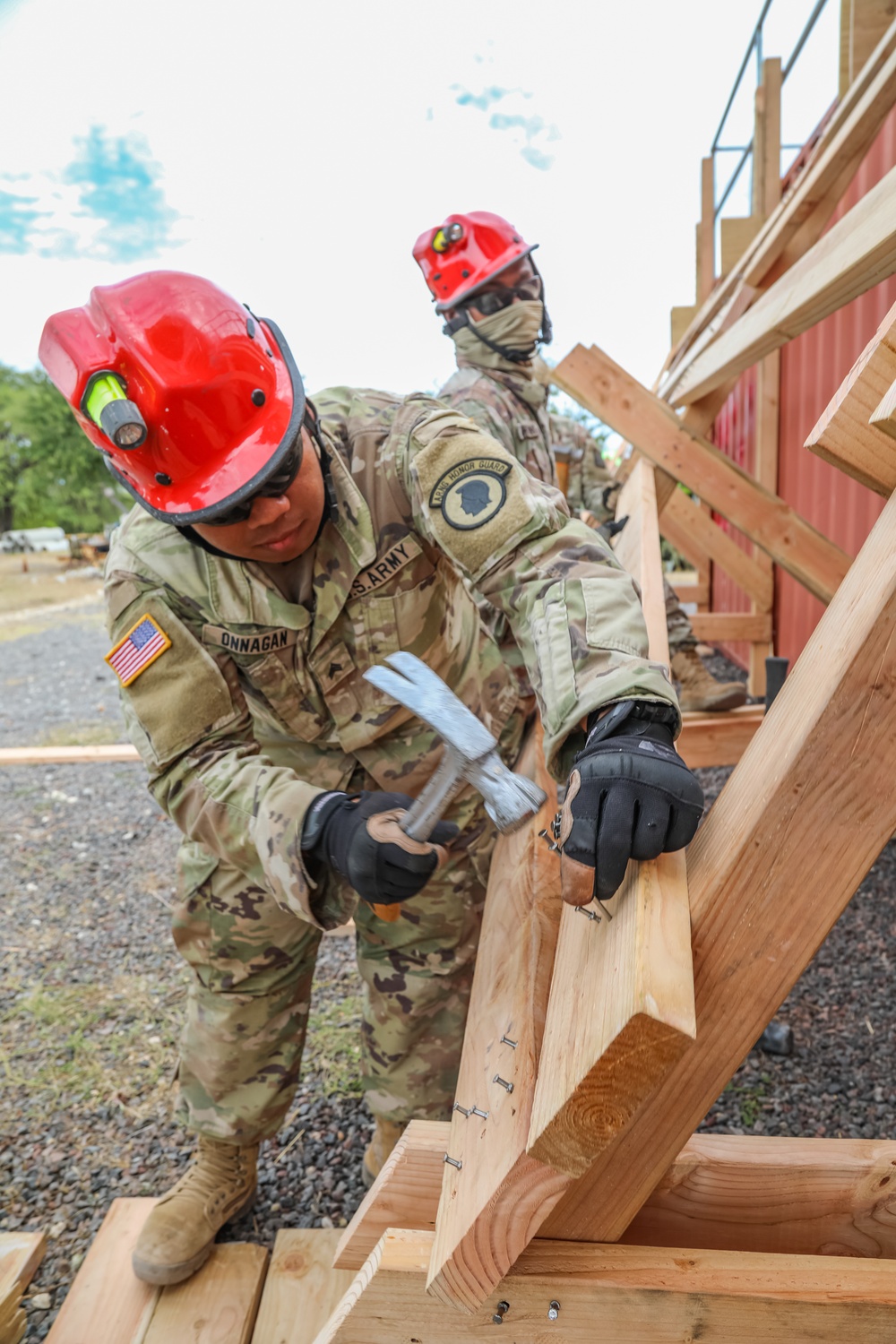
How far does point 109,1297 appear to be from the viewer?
2.11 m

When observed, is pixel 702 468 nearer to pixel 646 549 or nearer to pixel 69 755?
pixel 646 549

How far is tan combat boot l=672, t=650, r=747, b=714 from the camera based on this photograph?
4.07m

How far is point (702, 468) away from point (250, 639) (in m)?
2.23

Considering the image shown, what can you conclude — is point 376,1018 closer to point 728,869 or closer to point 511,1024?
point 511,1024

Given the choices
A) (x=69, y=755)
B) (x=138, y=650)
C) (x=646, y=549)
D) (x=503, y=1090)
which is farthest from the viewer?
(x=69, y=755)

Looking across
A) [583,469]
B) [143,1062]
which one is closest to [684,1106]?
[143,1062]

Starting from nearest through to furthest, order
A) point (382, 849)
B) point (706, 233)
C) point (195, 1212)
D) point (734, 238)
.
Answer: point (382, 849) → point (195, 1212) → point (734, 238) → point (706, 233)

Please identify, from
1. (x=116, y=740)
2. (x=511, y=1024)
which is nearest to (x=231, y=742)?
(x=511, y=1024)

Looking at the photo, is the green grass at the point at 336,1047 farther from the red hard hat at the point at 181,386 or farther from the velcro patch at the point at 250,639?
the red hard hat at the point at 181,386

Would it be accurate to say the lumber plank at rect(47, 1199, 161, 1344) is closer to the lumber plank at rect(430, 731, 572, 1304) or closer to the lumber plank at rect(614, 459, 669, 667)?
the lumber plank at rect(430, 731, 572, 1304)

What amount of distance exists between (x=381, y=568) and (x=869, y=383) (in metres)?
1.30

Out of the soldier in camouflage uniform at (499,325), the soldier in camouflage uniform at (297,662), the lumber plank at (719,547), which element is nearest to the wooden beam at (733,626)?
the lumber plank at (719,547)

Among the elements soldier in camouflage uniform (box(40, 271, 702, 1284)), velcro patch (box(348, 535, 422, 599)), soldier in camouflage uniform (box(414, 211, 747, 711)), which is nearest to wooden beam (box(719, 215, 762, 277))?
soldier in camouflage uniform (box(414, 211, 747, 711))

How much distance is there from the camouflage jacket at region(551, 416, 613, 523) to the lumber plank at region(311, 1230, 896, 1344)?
5.90 metres
